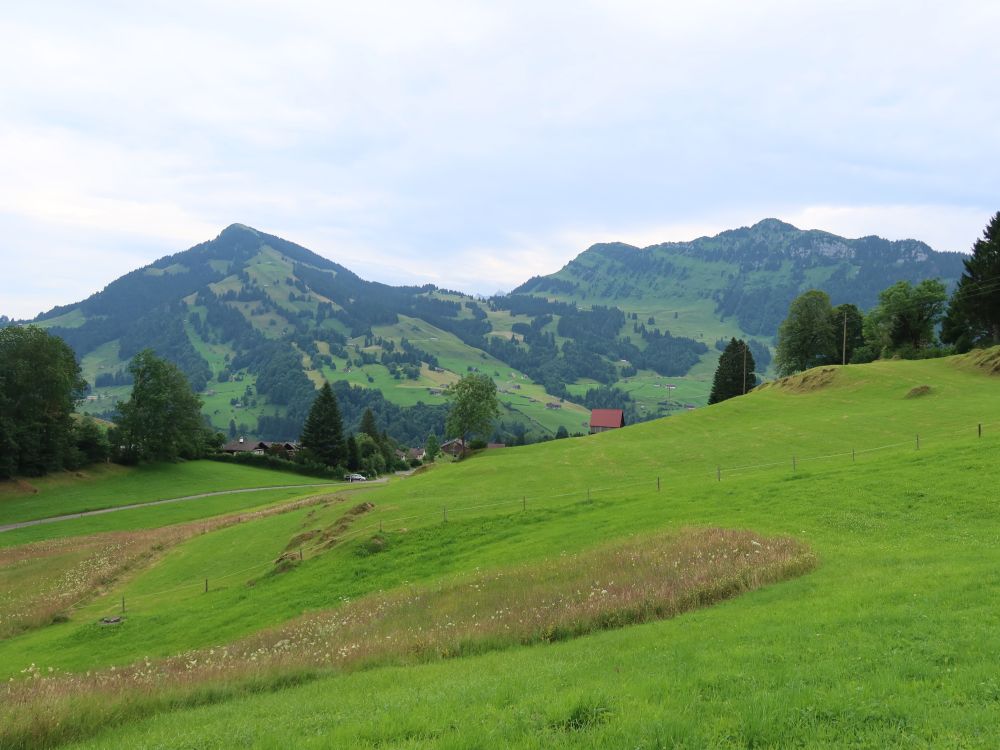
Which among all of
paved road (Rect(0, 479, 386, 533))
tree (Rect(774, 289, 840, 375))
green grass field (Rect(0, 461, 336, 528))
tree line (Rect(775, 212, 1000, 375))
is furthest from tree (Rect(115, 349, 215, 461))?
tree line (Rect(775, 212, 1000, 375))

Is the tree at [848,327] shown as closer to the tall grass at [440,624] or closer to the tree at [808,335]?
the tree at [808,335]

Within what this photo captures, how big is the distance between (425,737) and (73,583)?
3987 centimetres

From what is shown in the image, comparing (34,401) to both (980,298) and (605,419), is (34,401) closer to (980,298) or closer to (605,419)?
(605,419)

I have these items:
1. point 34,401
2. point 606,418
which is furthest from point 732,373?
point 34,401

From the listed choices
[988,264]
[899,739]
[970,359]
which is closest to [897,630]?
[899,739]

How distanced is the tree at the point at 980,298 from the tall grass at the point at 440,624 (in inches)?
2967

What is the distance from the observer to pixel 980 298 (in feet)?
246

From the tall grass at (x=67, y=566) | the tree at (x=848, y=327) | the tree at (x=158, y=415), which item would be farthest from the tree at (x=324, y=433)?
the tree at (x=848, y=327)

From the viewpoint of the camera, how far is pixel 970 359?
67.3 metres

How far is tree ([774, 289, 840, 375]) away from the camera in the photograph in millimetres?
102875

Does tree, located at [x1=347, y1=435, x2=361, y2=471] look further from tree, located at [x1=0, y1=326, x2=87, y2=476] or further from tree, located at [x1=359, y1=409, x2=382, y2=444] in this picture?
tree, located at [x1=0, y1=326, x2=87, y2=476]

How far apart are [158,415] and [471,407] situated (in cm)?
5321

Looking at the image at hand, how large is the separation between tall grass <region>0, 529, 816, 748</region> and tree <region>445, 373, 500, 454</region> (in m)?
63.6

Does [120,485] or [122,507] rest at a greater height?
[120,485]
